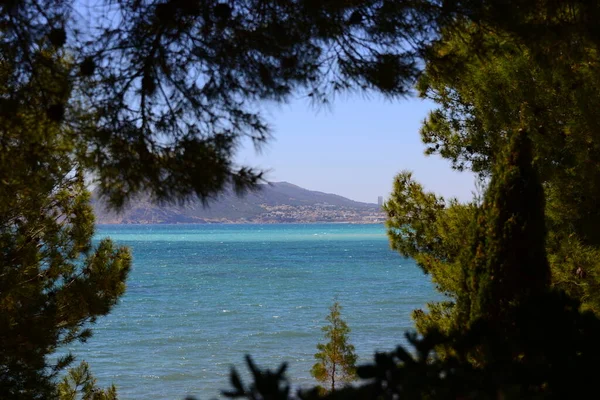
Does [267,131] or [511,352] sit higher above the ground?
[267,131]

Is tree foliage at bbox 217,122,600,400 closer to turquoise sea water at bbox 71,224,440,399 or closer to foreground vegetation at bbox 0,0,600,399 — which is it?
foreground vegetation at bbox 0,0,600,399

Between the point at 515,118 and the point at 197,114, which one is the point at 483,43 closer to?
the point at 197,114

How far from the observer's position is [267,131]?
14.9ft

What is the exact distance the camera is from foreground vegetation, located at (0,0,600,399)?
127 inches

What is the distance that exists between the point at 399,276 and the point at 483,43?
3678 cm

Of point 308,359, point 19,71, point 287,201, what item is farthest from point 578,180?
point 287,201

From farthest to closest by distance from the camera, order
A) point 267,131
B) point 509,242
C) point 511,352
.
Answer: point 509,242 → point 267,131 → point 511,352

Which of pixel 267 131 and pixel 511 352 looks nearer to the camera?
pixel 511 352

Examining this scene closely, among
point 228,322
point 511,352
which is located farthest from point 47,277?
point 228,322

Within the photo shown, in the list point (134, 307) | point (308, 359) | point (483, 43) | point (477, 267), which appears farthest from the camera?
point (134, 307)

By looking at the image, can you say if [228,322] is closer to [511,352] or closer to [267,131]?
[267,131]

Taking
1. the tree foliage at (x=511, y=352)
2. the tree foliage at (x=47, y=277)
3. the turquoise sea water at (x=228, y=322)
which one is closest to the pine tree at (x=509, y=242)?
the tree foliage at (x=511, y=352)

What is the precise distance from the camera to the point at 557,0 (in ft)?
16.0

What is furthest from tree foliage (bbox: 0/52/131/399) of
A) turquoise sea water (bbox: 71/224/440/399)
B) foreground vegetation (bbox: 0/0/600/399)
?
turquoise sea water (bbox: 71/224/440/399)
